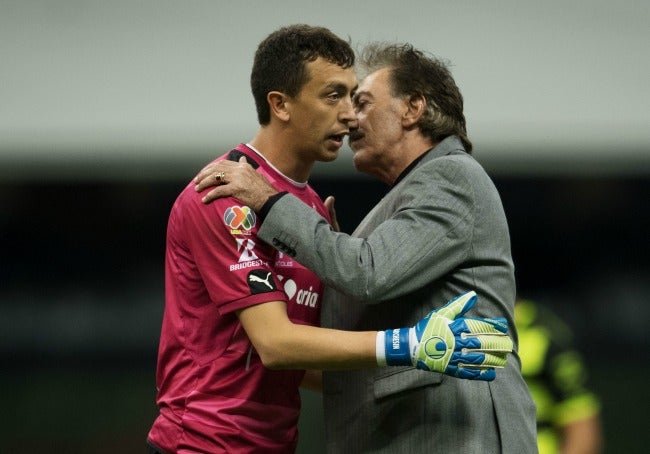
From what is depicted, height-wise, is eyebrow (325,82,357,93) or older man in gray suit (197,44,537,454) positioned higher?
eyebrow (325,82,357,93)

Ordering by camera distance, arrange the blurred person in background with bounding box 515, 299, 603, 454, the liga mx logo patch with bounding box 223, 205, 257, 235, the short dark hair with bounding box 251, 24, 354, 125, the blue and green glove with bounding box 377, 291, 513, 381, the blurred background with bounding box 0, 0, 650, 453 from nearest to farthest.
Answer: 1. the blue and green glove with bounding box 377, 291, 513, 381
2. the liga mx logo patch with bounding box 223, 205, 257, 235
3. the short dark hair with bounding box 251, 24, 354, 125
4. the blurred person in background with bounding box 515, 299, 603, 454
5. the blurred background with bounding box 0, 0, 650, 453

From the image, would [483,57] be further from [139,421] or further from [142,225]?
[139,421]

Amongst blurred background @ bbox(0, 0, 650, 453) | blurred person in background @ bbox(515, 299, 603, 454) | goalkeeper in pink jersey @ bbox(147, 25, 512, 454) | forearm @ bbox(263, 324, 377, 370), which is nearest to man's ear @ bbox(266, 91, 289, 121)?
goalkeeper in pink jersey @ bbox(147, 25, 512, 454)

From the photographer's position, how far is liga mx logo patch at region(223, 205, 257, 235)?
222 centimetres

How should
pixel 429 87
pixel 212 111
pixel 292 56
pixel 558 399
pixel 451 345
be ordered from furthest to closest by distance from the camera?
pixel 212 111
pixel 558 399
pixel 429 87
pixel 292 56
pixel 451 345

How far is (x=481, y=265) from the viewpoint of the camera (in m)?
2.29

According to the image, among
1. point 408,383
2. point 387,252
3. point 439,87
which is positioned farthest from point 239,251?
point 439,87

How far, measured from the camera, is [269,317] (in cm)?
217

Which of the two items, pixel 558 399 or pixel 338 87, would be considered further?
pixel 558 399

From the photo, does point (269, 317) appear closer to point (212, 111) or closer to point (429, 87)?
point (429, 87)

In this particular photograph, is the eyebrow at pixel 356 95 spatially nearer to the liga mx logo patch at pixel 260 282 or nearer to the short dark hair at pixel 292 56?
the short dark hair at pixel 292 56

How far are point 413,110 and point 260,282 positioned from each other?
61 cm

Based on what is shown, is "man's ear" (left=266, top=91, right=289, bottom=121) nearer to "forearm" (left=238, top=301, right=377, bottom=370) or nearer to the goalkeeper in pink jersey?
the goalkeeper in pink jersey

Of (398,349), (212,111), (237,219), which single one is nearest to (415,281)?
(398,349)
